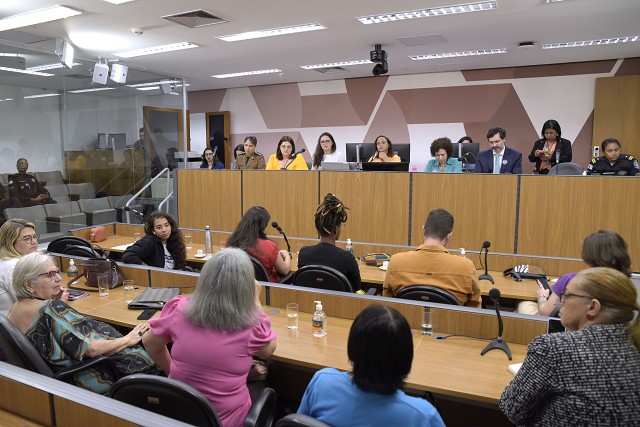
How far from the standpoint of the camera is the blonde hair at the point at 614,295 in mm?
1413

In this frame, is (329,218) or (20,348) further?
(329,218)

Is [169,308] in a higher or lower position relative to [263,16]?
lower

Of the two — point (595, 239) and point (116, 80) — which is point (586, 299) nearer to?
point (595, 239)

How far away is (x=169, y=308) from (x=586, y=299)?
5.06 feet

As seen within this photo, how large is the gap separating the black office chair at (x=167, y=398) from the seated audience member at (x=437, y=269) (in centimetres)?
149

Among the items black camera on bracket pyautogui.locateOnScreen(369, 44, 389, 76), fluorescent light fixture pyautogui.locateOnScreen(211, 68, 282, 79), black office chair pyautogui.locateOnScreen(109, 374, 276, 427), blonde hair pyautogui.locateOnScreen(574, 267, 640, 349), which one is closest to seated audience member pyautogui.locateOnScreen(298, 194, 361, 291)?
black office chair pyautogui.locateOnScreen(109, 374, 276, 427)

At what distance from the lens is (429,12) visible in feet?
17.5

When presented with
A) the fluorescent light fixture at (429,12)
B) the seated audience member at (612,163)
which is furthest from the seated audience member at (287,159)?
the seated audience member at (612,163)

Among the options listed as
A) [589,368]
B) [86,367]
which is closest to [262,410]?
[86,367]

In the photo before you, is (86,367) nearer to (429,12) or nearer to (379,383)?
(379,383)

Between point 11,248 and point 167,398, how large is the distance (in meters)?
2.15

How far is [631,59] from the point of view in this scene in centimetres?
772

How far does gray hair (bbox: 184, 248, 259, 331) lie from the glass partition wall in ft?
19.3

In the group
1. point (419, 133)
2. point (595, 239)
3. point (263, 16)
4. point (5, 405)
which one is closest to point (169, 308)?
point (5, 405)
